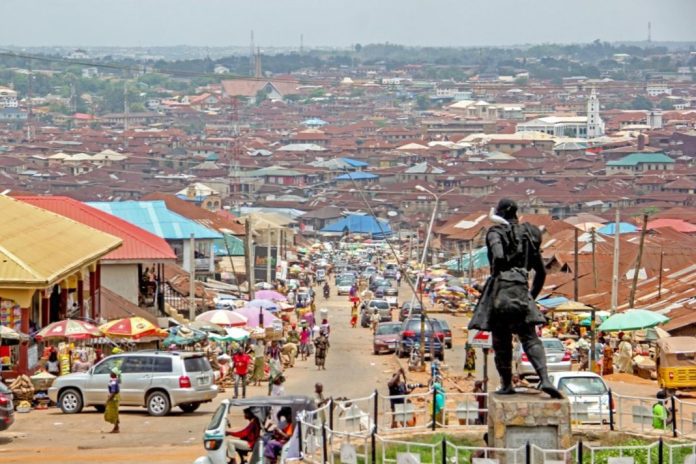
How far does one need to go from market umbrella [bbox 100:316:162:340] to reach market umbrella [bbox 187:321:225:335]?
124 inches

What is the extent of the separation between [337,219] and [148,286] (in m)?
84.1

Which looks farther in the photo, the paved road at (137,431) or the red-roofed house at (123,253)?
the red-roofed house at (123,253)

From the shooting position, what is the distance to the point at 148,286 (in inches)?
1603

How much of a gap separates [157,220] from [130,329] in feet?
93.6

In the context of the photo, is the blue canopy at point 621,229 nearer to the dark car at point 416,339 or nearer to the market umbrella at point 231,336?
the dark car at point 416,339

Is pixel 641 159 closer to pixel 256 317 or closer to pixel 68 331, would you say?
pixel 256 317

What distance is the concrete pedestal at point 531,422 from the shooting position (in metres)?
16.1

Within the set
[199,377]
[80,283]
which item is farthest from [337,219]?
[199,377]

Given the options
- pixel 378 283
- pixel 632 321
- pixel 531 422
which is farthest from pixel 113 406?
pixel 378 283

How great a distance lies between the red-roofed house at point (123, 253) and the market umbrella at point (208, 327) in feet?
19.8

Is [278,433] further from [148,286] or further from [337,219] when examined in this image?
[337,219]

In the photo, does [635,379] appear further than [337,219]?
No

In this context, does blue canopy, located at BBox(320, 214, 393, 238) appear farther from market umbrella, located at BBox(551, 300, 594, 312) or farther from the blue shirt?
the blue shirt

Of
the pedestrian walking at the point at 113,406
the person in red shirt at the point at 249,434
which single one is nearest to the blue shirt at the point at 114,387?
the pedestrian walking at the point at 113,406
